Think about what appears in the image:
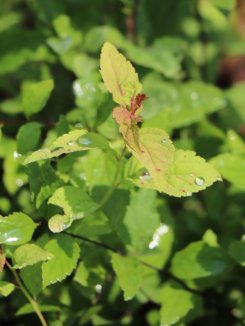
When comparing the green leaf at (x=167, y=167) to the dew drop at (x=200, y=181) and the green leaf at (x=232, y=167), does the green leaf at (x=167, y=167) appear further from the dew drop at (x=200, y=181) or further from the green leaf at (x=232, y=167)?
the green leaf at (x=232, y=167)

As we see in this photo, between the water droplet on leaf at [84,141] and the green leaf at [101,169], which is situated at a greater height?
the water droplet on leaf at [84,141]

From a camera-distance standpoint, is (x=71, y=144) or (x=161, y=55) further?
(x=161, y=55)

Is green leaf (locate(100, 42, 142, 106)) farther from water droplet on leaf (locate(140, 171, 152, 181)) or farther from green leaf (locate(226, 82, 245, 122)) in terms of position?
green leaf (locate(226, 82, 245, 122))

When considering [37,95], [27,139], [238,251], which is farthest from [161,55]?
[238,251]

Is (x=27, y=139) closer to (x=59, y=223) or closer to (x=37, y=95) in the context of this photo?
(x=37, y=95)

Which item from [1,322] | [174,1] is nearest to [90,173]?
[1,322]

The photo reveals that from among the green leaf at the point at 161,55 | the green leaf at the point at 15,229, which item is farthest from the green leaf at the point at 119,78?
the green leaf at the point at 161,55
